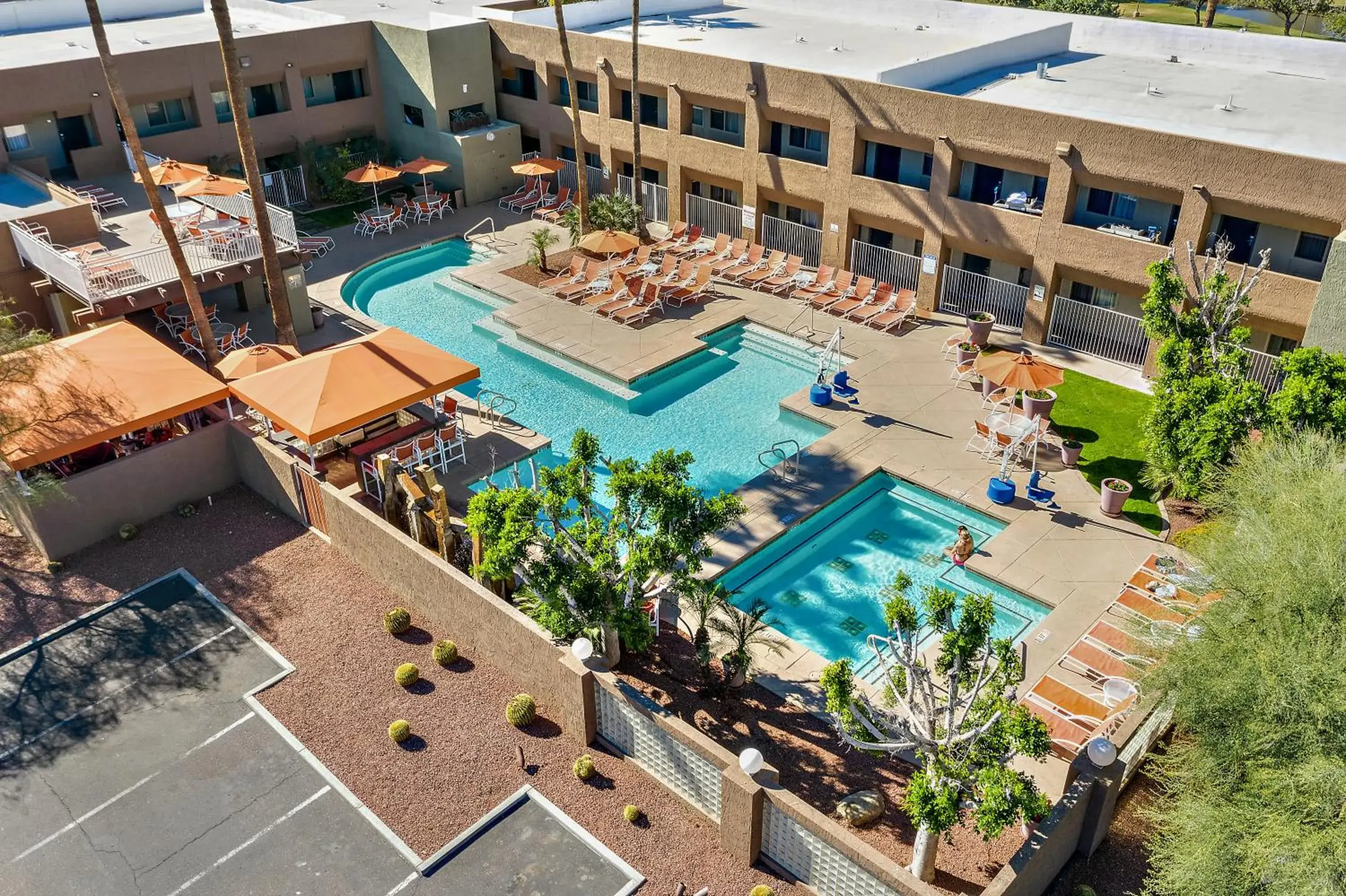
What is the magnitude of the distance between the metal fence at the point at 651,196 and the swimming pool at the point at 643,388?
24.0 ft

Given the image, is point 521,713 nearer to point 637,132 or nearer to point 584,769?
point 584,769

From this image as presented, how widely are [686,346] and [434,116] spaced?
50.6ft

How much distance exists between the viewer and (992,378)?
20688 mm

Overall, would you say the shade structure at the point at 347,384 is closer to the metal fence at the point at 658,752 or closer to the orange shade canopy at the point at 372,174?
the metal fence at the point at 658,752

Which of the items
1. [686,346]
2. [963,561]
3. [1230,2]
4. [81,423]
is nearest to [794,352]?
[686,346]

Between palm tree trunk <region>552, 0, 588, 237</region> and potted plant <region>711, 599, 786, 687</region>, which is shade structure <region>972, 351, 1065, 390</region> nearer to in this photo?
potted plant <region>711, 599, 786, 687</region>

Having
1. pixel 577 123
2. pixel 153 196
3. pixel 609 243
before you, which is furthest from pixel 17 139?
pixel 609 243

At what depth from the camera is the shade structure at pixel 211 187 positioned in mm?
26422

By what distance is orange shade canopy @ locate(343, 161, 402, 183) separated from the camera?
32.6 m

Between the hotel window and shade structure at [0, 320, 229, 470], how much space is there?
13602 mm

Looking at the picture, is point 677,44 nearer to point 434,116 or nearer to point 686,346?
point 434,116

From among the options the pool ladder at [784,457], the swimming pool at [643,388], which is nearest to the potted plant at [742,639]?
the pool ladder at [784,457]

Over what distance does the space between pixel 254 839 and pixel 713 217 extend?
23804 mm

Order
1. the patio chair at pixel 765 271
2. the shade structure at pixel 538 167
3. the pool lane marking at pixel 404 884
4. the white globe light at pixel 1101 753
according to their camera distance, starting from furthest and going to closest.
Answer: the shade structure at pixel 538 167 < the patio chair at pixel 765 271 < the pool lane marking at pixel 404 884 < the white globe light at pixel 1101 753
